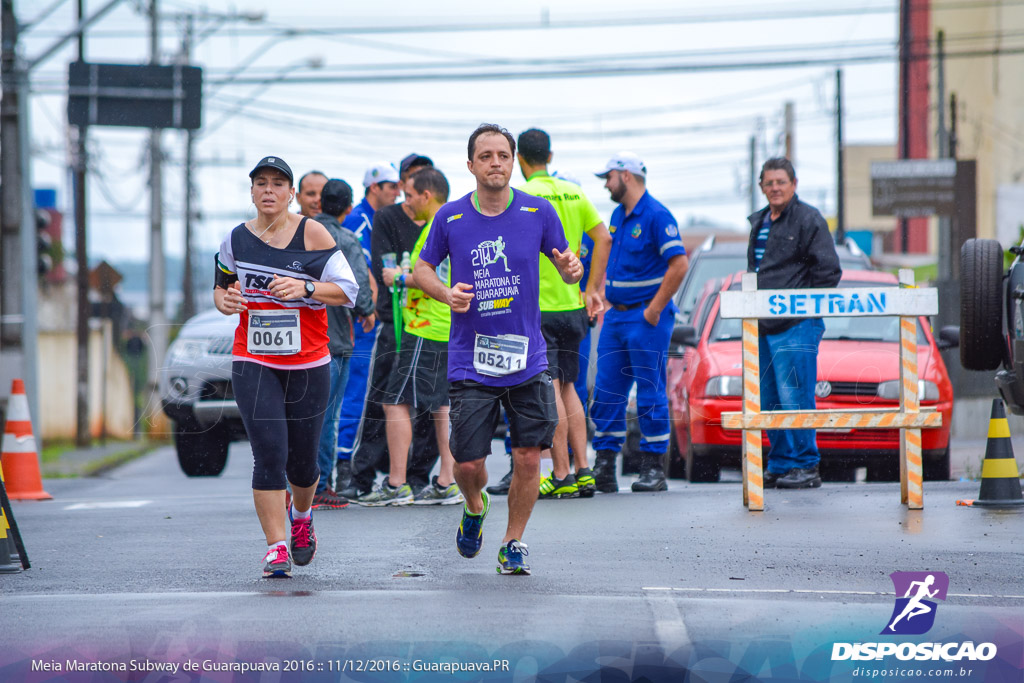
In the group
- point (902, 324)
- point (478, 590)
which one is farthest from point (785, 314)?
point (478, 590)

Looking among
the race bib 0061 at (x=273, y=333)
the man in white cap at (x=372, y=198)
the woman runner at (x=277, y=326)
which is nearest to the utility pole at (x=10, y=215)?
the man in white cap at (x=372, y=198)

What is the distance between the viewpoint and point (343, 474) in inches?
376

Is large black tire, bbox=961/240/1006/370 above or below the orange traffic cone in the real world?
above

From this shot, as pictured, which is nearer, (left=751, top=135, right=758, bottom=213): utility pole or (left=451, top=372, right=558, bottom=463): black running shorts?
(left=451, top=372, right=558, bottom=463): black running shorts

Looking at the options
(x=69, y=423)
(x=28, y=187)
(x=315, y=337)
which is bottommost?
(x=69, y=423)

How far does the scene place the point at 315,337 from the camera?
20.9ft

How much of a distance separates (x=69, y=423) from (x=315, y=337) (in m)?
19.4

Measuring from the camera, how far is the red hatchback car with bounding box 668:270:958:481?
9.89 m

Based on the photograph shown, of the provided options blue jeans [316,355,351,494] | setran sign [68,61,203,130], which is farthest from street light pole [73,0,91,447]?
blue jeans [316,355,351,494]

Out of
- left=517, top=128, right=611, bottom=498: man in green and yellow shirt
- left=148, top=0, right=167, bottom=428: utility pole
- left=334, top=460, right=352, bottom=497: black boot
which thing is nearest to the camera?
left=517, top=128, right=611, bottom=498: man in green and yellow shirt

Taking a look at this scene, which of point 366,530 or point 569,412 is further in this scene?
point 569,412

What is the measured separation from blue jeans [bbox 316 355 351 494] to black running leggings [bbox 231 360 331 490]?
2.31 meters

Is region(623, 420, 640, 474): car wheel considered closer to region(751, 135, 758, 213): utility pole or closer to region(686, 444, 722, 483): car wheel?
region(686, 444, 722, 483): car wheel

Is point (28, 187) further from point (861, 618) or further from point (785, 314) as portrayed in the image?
point (861, 618)
